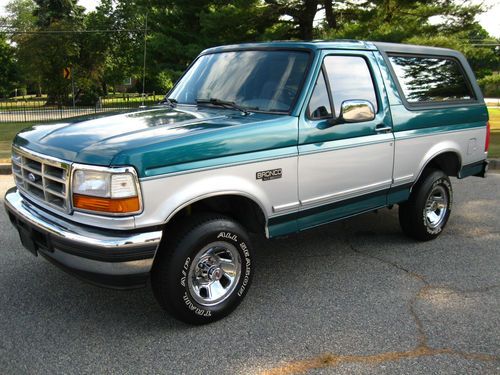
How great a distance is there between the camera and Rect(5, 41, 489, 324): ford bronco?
303cm

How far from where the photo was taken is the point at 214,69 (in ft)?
14.9

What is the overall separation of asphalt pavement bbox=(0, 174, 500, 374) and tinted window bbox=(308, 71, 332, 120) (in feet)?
4.72

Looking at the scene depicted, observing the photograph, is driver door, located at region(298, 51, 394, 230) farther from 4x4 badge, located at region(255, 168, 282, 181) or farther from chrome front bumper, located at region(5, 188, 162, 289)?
chrome front bumper, located at region(5, 188, 162, 289)

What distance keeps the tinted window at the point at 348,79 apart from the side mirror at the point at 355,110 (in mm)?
153

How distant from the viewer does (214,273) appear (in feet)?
11.6

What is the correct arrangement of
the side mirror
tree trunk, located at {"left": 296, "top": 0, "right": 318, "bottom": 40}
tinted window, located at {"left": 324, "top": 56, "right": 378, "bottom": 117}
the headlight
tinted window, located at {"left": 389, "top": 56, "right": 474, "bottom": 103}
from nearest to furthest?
1. the headlight
2. the side mirror
3. tinted window, located at {"left": 324, "top": 56, "right": 378, "bottom": 117}
4. tinted window, located at {"left": 389, "top": 56, "right": 474, "bottom": 103}
5. tree trunk, located at {"left": 296, "top": 0, "right": 318, "bottom": 40}

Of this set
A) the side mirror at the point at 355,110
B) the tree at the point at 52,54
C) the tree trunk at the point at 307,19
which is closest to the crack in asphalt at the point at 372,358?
the side mirror at the point at 355,110

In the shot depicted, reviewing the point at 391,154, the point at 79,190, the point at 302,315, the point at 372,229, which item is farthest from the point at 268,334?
the point at 372,229

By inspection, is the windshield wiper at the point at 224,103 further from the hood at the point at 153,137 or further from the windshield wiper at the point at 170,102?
the windshield wiper at the point at 170,102

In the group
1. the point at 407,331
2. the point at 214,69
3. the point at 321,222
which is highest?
the point at 214,69

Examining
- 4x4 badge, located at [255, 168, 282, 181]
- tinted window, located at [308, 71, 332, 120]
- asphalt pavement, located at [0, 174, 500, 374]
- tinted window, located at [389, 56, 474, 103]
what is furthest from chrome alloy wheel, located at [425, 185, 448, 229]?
4x4 badge, located at [255, 168, 282, 181]

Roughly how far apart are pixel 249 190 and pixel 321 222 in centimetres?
95

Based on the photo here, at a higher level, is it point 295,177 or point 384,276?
point 295,177

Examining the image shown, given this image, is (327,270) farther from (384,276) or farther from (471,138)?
(471,138)
